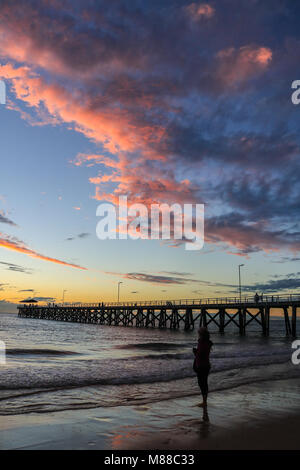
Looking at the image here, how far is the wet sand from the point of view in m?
→ 5.37

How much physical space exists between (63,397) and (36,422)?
2587mm

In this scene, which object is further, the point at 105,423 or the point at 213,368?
the point at 213,368

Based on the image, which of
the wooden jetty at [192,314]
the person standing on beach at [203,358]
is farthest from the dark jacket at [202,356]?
the wooden jetty at [192,314]

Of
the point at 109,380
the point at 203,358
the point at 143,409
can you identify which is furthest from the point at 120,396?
the point at 203,358

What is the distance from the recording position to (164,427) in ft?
20.5

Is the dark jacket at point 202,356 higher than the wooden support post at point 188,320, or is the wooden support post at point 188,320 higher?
the dark jacket at point 202,356

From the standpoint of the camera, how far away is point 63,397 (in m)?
9.08

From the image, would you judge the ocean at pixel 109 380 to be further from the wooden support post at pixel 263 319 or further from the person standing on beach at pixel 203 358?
the wooden support post at pixel 263 319

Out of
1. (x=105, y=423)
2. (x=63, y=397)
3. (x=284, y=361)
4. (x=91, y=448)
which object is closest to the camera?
(x=91, y=448)

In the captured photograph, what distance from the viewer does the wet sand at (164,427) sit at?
5367 millimetres

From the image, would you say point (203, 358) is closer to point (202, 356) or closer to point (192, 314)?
point (202, 356)
